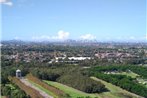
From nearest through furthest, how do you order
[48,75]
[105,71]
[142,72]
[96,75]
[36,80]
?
[36,80] < [48,75] < [96,75] < [142,72] < [105,71]

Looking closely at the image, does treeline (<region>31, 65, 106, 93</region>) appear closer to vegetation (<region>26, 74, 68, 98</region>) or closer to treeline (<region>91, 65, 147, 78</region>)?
vegetation (<region>26, 74, 68, 98</region>)

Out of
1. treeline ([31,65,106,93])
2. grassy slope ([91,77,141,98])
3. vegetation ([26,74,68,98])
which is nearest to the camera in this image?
vegetation ([26,74,68,98])

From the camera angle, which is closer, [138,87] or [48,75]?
[138,87]

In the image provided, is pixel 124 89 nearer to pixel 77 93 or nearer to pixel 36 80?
pixel 77 93

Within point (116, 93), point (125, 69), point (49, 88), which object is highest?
point (125, 69)

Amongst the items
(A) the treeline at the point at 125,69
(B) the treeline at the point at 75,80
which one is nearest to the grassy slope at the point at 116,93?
(B) the treeline at the point at 75,80

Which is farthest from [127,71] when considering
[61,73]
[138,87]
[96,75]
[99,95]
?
[99,95]

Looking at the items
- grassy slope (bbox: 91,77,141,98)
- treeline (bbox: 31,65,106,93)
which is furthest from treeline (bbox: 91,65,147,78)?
grassy slope (bbox: 91,77,141,98)

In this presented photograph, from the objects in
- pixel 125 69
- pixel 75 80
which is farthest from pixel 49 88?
pixel 125 69

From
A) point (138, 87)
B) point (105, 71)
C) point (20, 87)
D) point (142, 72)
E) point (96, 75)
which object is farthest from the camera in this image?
point (105, 71)

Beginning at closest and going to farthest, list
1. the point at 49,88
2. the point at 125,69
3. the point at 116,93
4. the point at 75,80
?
1. the point at 49,88
2. the point at 116,93
3. the point at 75,80
4. the point at 125,69

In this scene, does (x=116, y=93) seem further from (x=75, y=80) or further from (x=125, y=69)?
(x=125, y=69)
